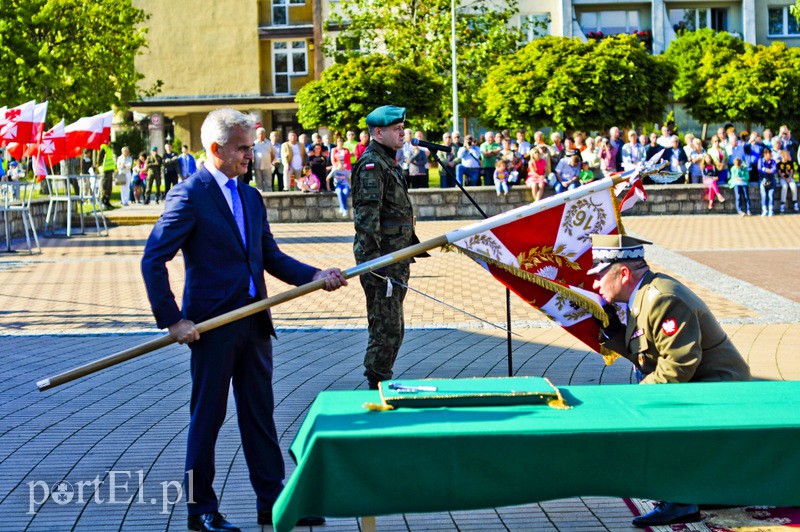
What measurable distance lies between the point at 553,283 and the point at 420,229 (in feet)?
55.5

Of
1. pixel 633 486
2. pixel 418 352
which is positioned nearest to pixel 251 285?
pixel 633 486

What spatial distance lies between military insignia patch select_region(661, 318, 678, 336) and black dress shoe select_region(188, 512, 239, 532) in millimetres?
2273

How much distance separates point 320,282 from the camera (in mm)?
5512

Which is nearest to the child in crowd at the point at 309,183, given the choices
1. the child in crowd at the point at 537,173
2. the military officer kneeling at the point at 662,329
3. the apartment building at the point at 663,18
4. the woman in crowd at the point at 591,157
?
the child in crowd at the point at 537,173

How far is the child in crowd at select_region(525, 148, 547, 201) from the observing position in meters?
26.0

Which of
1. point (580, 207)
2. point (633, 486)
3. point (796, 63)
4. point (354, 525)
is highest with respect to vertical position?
point (796, 63)

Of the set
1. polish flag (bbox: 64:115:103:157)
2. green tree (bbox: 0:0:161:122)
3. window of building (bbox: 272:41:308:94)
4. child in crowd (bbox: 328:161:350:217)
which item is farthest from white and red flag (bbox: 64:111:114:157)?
window of building (bbox: 272:41:308:94)

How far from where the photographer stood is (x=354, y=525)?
5.41m

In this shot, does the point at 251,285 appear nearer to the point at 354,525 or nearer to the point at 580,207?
the point at 354,525

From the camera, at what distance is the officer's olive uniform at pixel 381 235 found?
756 cm

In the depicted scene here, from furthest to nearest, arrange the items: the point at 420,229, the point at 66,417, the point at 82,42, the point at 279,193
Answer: the point at 82,42, the point at 279,193, the point at 420,229, the point at 66,417

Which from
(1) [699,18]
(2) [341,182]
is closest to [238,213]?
(2) [341,182]

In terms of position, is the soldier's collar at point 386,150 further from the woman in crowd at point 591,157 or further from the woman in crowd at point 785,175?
the woman in crowd at point 785,175

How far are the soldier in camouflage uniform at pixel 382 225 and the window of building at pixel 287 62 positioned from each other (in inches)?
1910
